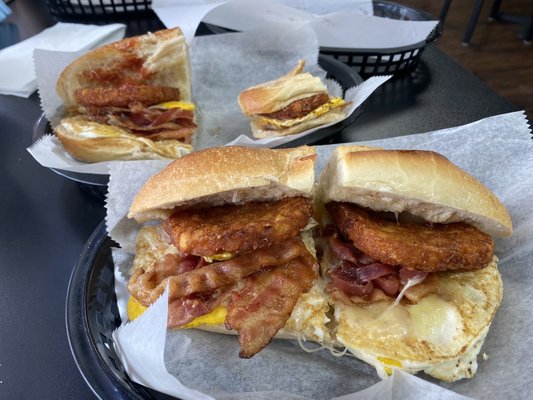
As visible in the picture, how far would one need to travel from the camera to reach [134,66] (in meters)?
2.19

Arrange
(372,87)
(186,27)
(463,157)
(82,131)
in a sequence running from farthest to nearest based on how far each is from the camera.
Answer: (186,27), (372,87), (82,131), (463,157)

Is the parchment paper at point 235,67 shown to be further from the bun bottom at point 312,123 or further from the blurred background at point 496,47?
the blurred background at point 496,47

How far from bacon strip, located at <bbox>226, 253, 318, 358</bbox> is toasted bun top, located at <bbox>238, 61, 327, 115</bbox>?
1.00 meters

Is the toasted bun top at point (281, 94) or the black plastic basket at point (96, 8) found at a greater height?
the black plastic basket at point (96, 8)

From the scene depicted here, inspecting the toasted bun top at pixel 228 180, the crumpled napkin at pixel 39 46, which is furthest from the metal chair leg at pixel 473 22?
the toasted bun top at pixel 228 180

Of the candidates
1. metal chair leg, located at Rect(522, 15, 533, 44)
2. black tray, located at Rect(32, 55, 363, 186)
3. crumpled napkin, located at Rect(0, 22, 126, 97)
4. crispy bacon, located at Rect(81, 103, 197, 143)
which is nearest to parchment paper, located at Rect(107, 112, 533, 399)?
black tray, located at Rect(32, 55, 363, 186)

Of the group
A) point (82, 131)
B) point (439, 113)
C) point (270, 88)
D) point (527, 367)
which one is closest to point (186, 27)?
point (270, 88)

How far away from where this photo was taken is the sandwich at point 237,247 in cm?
115

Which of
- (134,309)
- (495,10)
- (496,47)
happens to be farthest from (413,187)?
(495,10)

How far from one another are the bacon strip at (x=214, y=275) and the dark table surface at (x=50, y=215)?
11.9 inches

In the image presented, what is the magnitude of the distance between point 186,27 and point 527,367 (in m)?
2.23

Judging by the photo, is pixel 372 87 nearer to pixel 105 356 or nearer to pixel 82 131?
pixel 82 131

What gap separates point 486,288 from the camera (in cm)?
122

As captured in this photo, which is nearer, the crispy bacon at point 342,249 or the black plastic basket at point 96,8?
the crispy bacon at point 342,249
